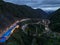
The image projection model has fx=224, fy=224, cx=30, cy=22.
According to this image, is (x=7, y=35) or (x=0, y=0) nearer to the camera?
(x=7, y=35)

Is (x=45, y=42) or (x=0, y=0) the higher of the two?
(x=0, y=0)

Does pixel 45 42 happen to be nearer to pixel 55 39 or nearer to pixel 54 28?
pixel 55 39

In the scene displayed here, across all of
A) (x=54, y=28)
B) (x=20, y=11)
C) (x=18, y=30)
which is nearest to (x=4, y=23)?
(x=18, y=30)

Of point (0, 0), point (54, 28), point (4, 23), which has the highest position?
point (0, 0)

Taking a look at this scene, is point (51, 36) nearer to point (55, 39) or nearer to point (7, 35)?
point (55, 39)

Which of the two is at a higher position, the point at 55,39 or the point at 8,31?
the point at 8,31

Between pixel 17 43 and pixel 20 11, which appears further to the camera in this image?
pixel 20 11

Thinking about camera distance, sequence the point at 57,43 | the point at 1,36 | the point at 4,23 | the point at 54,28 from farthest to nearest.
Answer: the point at 54,28 → the point at 4,23 → the point at 57,43 → the point at 1,36

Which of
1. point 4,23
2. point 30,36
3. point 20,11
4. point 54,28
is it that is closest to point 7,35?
point 30,36

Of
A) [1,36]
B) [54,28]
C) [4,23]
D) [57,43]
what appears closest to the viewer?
[1,36]
